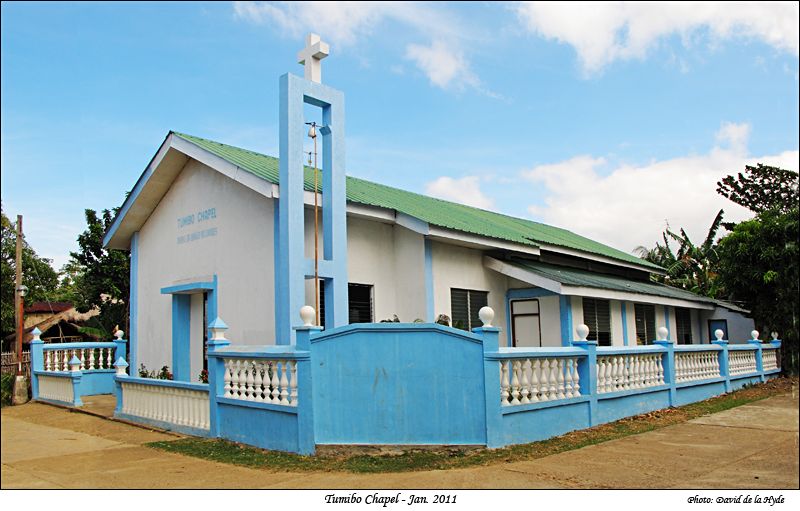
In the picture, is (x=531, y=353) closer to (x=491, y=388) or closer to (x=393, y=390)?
(x=491, y=388)

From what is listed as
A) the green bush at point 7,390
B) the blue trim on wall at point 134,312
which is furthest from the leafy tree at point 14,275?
the blue trim on wall at point 134,312

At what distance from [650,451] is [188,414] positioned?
6278 millimetres

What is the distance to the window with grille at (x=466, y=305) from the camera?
13875 millimetres

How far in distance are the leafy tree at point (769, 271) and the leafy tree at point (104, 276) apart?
1705 cm

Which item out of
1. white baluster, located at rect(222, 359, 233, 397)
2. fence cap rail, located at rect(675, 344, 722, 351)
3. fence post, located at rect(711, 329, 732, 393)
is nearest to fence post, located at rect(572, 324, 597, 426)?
fence cap rail, located at rect(675, 344, 722, 351)

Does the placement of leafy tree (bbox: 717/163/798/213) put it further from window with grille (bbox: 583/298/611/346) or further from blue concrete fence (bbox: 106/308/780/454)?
blue concrete fence (bbox: 106/308/780/454)

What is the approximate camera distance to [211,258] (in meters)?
13.1

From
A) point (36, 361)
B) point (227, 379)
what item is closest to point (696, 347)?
point (227, 379)

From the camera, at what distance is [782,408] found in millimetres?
12047

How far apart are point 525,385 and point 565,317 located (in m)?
6.04

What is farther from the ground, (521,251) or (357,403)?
(521,251)

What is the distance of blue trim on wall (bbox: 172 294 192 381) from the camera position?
13672mm

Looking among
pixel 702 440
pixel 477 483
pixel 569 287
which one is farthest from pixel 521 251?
pixel 477 483

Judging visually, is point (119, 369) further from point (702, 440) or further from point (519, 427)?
point (702, 440)
